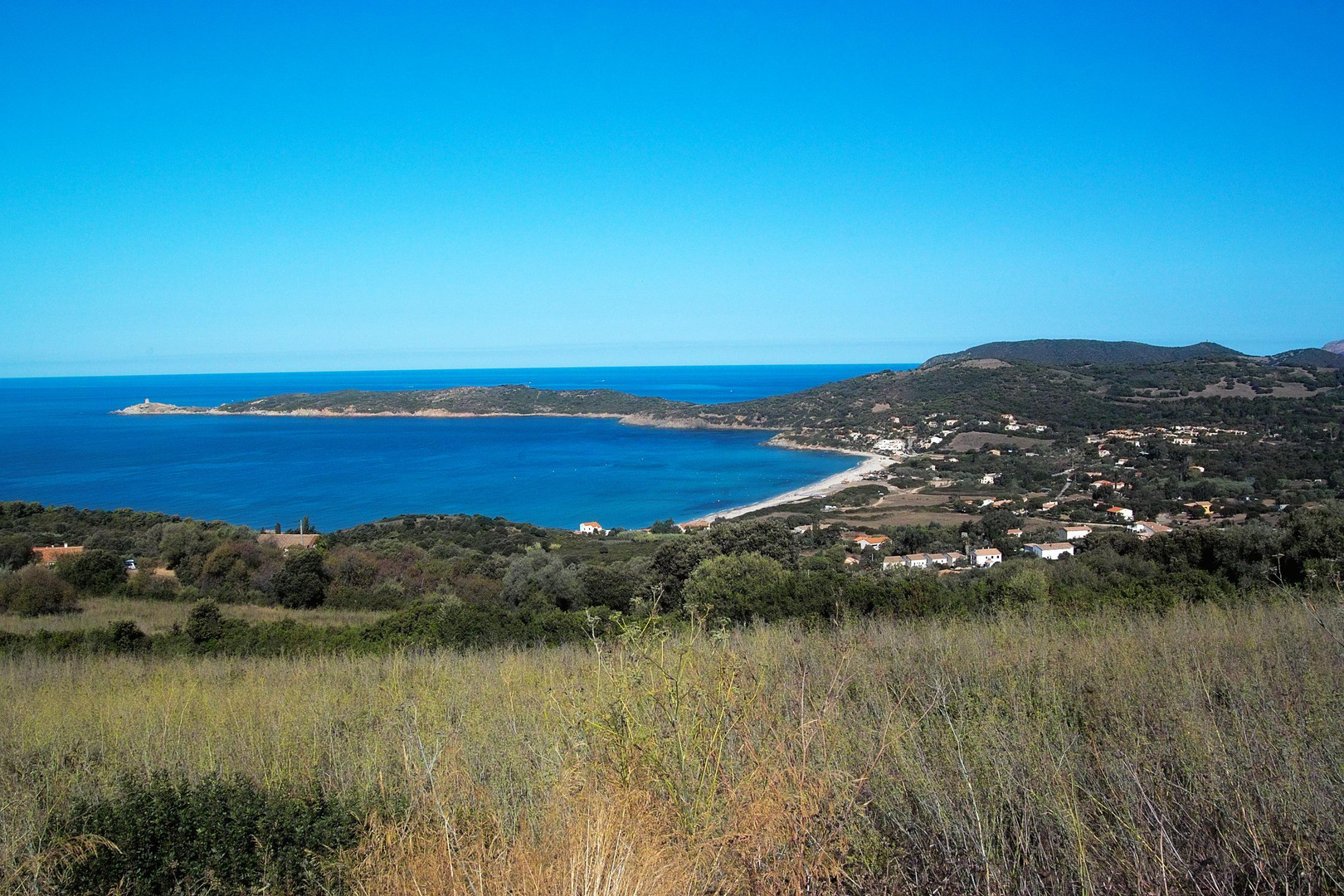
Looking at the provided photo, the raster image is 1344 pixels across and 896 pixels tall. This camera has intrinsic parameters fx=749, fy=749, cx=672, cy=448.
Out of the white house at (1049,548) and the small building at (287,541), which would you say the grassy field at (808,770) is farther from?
the white house at (1049,548)

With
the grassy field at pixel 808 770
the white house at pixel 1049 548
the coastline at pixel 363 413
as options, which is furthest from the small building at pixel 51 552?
the coastline at pixel 363 413

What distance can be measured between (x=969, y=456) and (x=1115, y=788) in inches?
2487

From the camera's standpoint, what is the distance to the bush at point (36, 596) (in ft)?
46.0

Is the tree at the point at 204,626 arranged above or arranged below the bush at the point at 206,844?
below

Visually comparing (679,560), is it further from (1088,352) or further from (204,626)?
(1088,352)

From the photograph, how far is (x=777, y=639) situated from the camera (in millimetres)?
6848

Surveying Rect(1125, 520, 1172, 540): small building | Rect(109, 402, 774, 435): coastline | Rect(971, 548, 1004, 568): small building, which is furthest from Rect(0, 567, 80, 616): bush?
Rect(109, 402, 774, 435): coastline

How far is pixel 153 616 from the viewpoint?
14.4 metres

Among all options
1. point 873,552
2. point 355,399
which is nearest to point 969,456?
point 873,552

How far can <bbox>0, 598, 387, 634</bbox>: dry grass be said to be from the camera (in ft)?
41.0

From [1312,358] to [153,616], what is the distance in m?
80.8

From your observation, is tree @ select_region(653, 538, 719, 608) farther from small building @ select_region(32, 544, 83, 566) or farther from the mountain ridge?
the mountain ridge

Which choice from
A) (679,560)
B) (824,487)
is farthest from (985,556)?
(824,487)

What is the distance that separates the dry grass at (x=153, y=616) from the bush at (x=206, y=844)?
9.19m
